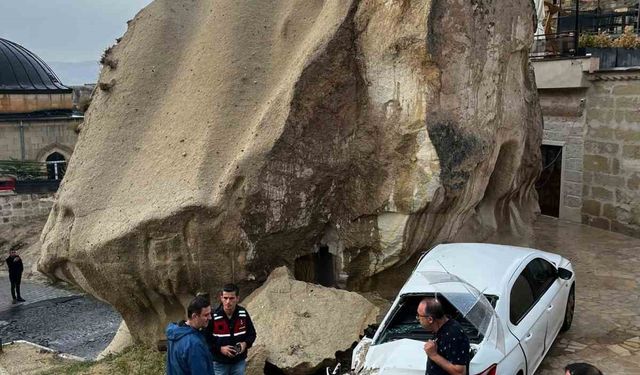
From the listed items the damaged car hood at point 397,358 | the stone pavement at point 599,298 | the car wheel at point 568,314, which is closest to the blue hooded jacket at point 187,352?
the damaged car hood at point 397,358

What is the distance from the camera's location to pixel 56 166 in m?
28.2

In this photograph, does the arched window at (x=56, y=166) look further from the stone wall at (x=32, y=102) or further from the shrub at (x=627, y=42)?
the shrub at (x=627, y=42)

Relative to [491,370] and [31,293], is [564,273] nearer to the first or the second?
[491,370]

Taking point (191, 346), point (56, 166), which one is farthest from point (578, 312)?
point (56, 166)

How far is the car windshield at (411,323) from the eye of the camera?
17.8 feet

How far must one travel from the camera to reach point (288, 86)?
26.3ft

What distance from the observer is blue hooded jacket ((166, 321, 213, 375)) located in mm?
4738

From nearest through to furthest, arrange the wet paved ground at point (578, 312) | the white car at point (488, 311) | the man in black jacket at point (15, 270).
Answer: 1. the white car at point (488, 311)
2. the wet paved ground at point (578, 312)
3. the man in black jacket at point (15, 270)

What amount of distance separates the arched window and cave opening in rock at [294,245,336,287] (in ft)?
65.7

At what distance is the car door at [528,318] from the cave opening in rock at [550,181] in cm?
891

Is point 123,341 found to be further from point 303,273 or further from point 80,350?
point 80,350

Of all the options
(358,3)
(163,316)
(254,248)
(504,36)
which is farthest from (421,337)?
(504,36)

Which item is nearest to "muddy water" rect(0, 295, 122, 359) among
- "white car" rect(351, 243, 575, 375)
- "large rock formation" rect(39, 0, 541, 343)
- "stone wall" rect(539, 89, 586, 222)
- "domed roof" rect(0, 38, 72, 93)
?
"large rock formation" rect(39, 0, 541, 343)

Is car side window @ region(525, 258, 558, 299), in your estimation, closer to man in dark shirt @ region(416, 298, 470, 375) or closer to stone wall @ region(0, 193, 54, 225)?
man in dark shirt @ region(416, 298, 470, 375)
